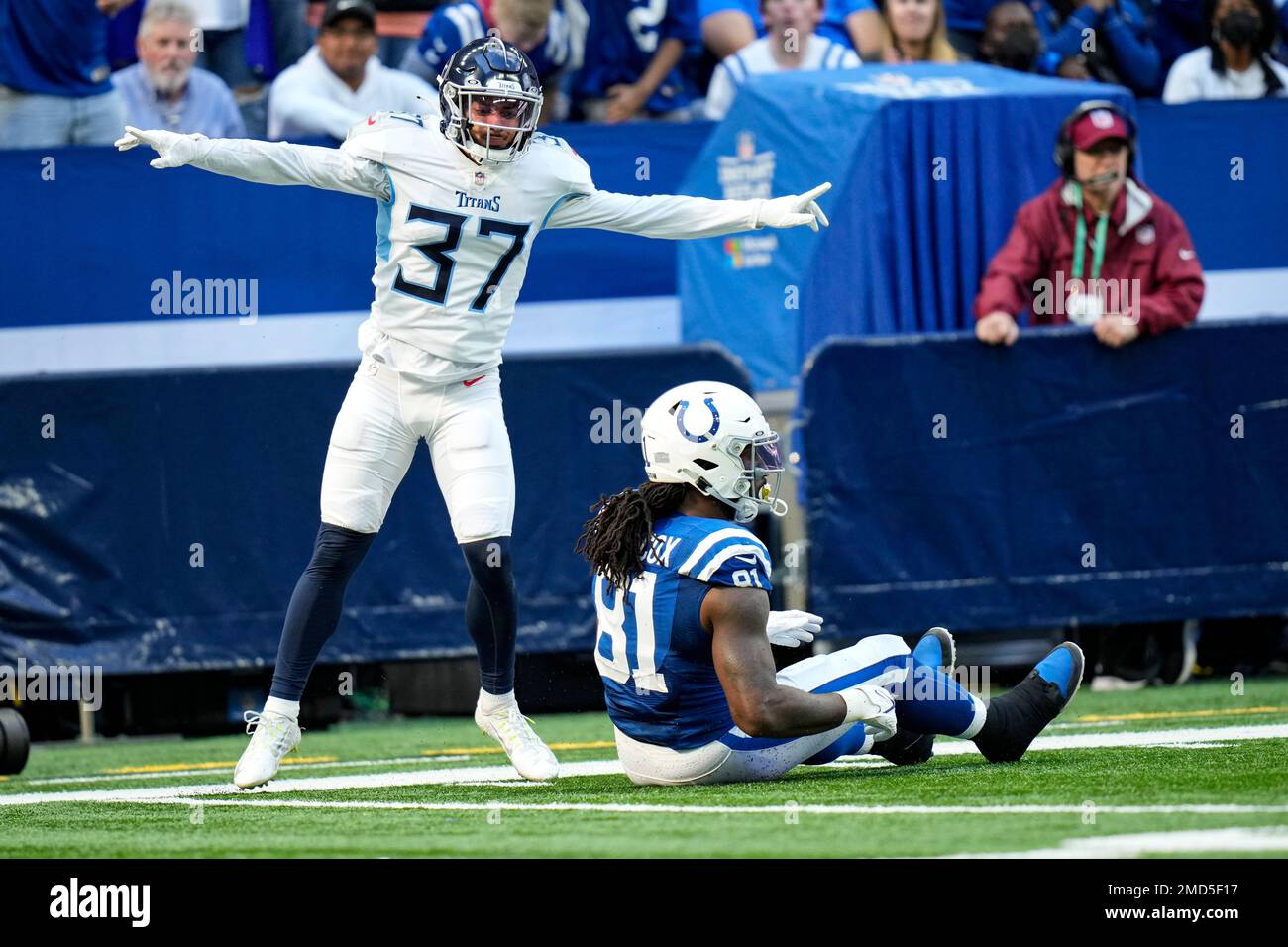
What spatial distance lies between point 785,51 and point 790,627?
5.37 m

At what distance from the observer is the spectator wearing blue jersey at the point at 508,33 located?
10.4 metres

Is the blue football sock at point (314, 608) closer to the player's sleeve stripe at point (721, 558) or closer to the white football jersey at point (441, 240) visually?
the white football jersey at point (441, 240)

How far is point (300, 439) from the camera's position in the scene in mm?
8930

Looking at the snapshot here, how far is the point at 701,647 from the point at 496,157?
182cm

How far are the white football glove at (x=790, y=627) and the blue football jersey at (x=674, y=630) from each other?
1.34 ft

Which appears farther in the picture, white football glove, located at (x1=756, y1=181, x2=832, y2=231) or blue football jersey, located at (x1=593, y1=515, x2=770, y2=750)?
white football glove, located at (x1=756, y1=181, x2=832, y2=231)

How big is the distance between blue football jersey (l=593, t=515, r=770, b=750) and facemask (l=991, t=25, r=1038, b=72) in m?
6.02

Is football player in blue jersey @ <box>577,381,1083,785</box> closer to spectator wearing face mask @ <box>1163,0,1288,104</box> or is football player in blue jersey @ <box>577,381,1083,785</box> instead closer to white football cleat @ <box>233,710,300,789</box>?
white football cleat @ <box>233,710,300,789</box>

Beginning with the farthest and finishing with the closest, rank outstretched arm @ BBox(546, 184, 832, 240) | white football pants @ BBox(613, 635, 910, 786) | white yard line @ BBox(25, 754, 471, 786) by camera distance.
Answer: white yard line @ BBox(25, 754, 471, 786) < outstretched arm @ BBox(546, 184, 832, 240) < white football pants @ BBox(613, 635, 910, 786)

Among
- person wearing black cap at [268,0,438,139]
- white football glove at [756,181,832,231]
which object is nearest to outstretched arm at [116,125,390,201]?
white football glove at [756,181,832,231]

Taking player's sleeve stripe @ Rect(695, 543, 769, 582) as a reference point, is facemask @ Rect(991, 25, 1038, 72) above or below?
above

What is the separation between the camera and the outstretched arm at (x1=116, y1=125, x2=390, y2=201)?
6.29 meters

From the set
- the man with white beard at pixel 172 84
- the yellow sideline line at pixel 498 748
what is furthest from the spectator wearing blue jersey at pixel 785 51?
the yellow sideline line at pixel 498 748
